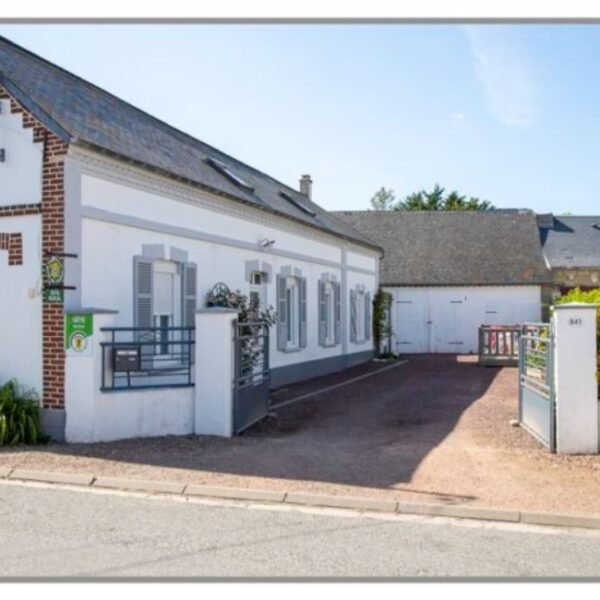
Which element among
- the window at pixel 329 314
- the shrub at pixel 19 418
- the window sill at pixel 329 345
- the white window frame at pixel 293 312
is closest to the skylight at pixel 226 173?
the white window frame at pixel 293 312

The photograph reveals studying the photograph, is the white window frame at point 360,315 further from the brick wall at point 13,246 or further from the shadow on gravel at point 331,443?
the brick wall at point 13,246

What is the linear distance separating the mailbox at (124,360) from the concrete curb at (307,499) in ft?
6.75

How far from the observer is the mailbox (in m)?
9.67

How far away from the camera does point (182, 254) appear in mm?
12617

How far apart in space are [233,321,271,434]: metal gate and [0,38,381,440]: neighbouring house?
695 millimetres

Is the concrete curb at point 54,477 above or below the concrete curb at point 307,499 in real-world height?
above

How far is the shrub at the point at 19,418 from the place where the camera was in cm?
937

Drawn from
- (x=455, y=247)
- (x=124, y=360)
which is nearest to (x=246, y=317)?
(x=124, y=360)

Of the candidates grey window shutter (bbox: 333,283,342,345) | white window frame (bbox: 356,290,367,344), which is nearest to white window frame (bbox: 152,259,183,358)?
grey window shutter (bbox: 333,283,342,345)

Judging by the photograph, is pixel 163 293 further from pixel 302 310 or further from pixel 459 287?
pixel 459 287

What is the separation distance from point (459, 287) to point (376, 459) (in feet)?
71.1

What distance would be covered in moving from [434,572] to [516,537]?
49.1 inches

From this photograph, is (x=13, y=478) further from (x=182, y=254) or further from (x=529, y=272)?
(x=529, y=272)

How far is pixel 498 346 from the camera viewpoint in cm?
2217
